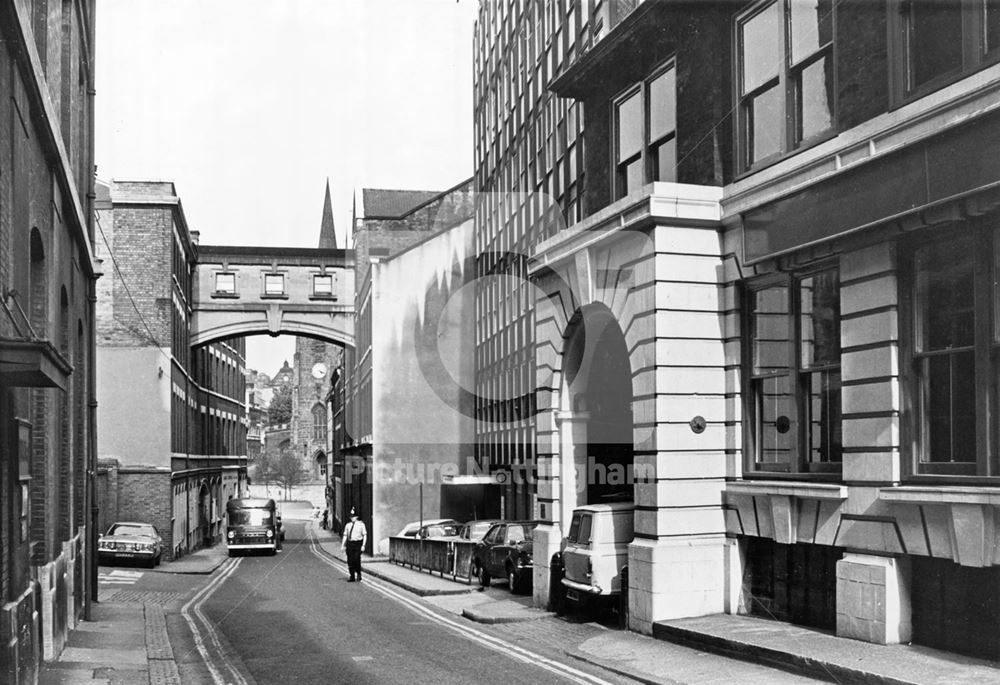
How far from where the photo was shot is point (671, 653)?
13445mm

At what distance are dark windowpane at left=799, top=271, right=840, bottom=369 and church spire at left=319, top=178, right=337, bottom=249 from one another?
430ft

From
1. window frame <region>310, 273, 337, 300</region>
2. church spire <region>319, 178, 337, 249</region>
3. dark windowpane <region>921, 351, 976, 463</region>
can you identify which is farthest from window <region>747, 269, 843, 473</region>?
church spire <region>319, 178, 337, 249</region>

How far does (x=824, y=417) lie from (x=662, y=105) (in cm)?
641

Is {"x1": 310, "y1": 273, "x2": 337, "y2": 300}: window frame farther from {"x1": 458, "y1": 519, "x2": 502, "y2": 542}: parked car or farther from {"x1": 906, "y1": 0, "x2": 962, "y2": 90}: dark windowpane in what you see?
{"x1": 906, "y1": 0, "x2": 962, "y2": 90}: dark windowpane

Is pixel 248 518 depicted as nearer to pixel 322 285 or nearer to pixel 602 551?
pixel 322 285

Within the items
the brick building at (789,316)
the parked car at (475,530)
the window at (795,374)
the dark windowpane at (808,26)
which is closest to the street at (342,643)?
the brick building at (789,316)

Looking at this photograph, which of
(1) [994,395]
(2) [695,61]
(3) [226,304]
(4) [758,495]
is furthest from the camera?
(3) [226,304]

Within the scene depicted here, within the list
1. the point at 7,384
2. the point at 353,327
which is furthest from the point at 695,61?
the point at 353,327

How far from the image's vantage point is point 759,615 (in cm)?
1469

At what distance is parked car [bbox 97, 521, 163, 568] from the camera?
35375 millimetres

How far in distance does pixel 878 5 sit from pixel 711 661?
25.9 feet

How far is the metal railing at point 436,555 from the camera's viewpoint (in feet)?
84.8

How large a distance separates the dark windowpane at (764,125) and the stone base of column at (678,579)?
5.52m

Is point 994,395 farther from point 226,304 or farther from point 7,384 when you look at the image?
point 226,304
